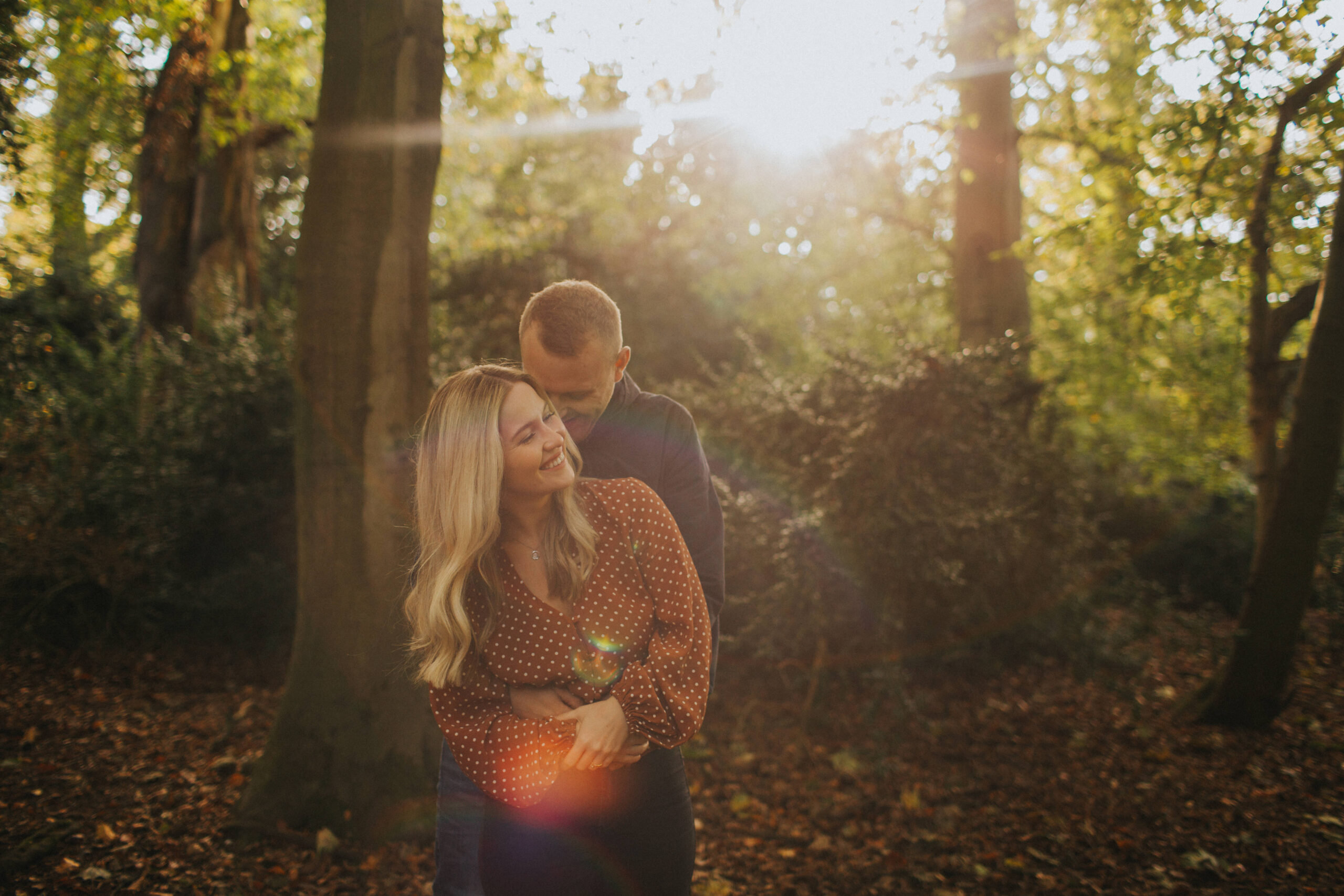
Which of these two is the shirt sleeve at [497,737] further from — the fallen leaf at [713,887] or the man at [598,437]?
the fallen leaf at [713,887]

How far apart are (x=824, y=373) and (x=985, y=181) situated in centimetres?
416

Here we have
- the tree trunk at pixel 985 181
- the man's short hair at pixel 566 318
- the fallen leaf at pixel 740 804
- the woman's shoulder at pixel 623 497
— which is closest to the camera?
the woman's shoulder at pixel 623 497

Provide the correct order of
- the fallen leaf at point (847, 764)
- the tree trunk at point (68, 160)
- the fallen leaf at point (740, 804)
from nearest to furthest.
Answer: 1. the fallen leaf at point (740, 804)
2. the fallen leaf at point (847, 764)
3. the tree trunk at point (68, 160)

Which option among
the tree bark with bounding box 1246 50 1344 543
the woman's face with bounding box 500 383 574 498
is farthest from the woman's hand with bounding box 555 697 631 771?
the tree bark with bounding box 1246 50 1344 543

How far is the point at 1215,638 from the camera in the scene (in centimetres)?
717

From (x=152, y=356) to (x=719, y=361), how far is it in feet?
25.4

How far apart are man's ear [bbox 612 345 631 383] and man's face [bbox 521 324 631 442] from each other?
0.01 m

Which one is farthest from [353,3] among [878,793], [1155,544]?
[1155,544]

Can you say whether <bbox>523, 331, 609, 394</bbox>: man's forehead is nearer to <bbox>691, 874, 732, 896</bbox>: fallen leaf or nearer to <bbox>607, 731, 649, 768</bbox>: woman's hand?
<bbox>607, 731, 649, 768</bbox>: woman's hand

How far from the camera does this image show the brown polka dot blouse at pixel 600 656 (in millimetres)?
1799

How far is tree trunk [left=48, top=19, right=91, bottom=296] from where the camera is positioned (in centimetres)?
643

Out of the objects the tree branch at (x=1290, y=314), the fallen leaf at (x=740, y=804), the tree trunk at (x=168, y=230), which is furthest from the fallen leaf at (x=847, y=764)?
the tree trunk at (x=168, y=230)

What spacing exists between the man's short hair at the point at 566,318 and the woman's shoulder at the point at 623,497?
483mm

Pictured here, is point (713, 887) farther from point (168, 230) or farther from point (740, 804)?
point (168, 230)
